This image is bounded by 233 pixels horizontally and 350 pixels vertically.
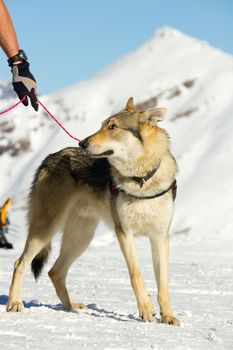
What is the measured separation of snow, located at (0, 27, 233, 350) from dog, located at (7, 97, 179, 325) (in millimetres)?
391

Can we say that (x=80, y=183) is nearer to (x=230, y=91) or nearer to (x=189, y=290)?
(x=189, y=290)

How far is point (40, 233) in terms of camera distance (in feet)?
23.2

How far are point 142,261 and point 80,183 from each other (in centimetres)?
606

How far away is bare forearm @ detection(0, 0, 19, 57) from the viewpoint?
5395 millimetres

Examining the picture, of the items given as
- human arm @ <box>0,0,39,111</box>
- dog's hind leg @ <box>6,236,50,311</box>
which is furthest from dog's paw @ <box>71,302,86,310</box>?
human arm @ <box>0,0,39,111</box>

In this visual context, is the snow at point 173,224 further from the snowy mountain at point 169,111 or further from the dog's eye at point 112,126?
the dog's eye at point 112,126

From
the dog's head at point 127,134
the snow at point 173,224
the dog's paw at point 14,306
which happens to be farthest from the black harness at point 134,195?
the dog's paw at point 14,306

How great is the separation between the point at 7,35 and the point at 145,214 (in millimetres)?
2047

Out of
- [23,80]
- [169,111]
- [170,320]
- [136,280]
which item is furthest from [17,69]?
[169,111]

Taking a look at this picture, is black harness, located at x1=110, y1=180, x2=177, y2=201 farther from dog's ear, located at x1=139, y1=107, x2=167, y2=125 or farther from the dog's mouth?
dog's ear, located at x1=139, y1=107, x2=167, y2=125

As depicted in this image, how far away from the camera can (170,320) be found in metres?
5.95

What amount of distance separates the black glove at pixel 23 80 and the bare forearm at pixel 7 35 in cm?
13

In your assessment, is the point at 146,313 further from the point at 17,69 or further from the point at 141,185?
the point at 17,69

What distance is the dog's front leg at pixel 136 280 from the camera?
19.9 feet
